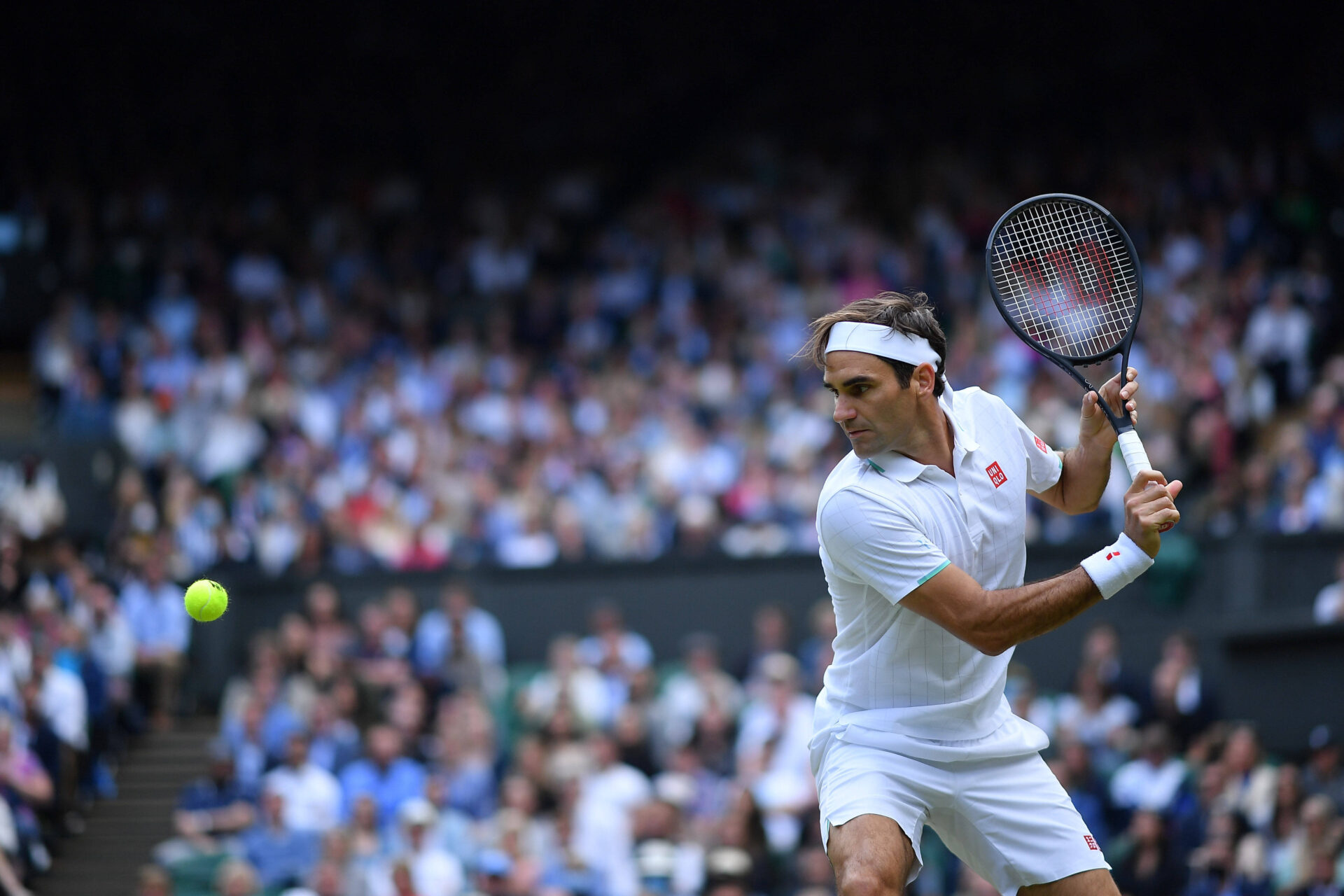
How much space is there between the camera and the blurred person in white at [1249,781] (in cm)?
869

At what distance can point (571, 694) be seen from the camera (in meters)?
11.1

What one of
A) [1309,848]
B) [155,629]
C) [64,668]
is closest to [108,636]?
[155,629]

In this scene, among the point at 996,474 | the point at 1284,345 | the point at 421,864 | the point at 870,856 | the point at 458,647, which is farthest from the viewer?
the point at 1284,345

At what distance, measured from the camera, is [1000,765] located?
15.2ft

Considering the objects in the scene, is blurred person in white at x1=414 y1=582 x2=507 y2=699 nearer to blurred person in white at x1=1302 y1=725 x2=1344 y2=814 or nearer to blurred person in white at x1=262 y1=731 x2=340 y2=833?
blurred person in white at x1=262 y1=731 x2=340 y2=833

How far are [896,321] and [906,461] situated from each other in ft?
1.29

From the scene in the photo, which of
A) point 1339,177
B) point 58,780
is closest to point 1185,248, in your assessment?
point 1339,177

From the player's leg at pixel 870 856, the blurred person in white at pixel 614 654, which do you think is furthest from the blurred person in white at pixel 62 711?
the player's leg at pixel 870 856

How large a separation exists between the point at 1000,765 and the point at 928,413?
1019 millimetres

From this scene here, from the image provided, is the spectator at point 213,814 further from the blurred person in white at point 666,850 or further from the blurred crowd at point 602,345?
the blurred person in white at point 666,850

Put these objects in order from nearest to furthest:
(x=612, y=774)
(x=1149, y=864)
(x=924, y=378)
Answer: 1. (x=924, y=378)
2. (x=1149, y=864)
3. (x=612, y=774)

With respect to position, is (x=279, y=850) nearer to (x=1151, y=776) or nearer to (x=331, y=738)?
(x=331, y=738)

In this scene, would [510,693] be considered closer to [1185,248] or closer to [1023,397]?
[1023,397]

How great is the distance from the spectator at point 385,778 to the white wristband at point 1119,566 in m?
7.09
